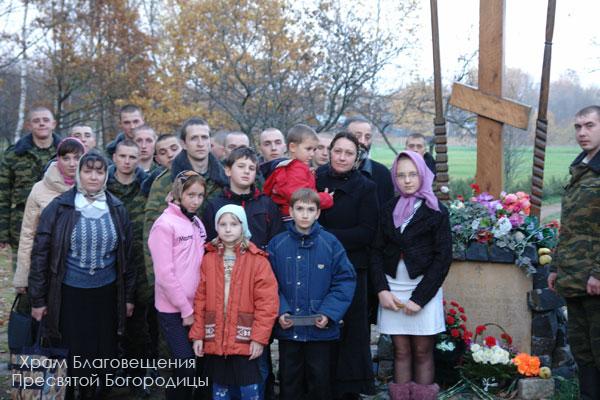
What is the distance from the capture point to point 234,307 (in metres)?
3.91

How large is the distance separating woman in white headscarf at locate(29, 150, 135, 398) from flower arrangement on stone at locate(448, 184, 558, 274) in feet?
8.48

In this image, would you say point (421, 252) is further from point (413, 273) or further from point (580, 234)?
point (580, 234)

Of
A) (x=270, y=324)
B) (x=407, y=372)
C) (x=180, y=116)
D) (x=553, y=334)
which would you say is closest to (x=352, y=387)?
(x=407, y=372)

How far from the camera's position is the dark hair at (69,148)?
468 centimetres

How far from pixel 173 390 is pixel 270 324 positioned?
825 mm

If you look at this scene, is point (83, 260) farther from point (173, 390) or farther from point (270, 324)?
point (270, 324)

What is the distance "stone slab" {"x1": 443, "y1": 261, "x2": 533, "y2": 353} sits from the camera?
16.5ft

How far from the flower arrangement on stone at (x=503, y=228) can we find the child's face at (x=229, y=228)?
1.97 metres

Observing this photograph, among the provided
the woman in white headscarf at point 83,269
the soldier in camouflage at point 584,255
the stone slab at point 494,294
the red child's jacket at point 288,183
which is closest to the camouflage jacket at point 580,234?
the soldier in camouflage at point 584,255

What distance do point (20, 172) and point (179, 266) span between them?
7.00 feet

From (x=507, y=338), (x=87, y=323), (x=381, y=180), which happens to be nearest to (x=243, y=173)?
(x=381, y=180)

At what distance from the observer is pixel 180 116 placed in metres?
15.8

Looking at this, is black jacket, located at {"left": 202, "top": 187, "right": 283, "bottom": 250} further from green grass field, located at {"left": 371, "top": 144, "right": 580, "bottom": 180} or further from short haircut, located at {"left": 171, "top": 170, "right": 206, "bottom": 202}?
green grass field, located at {"left": 371, "top": 144, "right": 580, "bottom": 180}

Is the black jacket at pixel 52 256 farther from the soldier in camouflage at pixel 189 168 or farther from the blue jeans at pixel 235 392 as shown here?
the blue jeans at pixel 235 392
